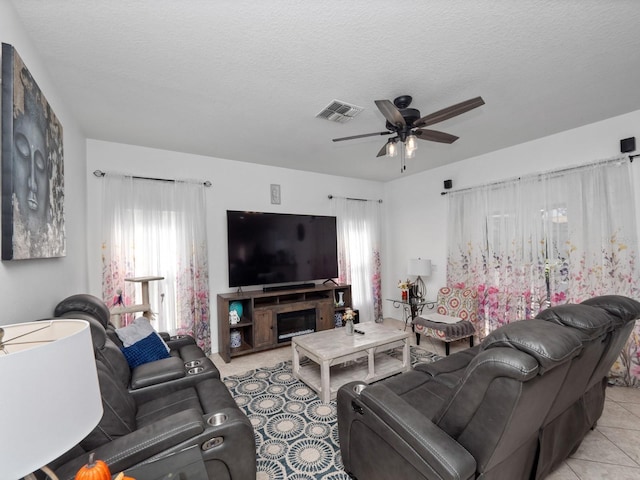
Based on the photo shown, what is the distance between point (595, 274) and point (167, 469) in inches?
153

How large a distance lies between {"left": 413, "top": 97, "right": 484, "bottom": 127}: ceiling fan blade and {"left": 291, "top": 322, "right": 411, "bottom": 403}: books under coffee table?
6.58ft

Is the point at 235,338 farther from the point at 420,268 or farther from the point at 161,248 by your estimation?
the point at 420,268

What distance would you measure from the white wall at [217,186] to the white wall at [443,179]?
1014mm

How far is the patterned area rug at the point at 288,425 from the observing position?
5.94 feet

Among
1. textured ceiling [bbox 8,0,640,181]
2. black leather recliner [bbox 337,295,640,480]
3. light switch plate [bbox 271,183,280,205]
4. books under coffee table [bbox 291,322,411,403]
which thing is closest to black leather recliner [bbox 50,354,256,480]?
black leather recliner [bbox 337,295,640,480]

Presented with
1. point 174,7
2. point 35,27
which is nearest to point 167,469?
point 174,7

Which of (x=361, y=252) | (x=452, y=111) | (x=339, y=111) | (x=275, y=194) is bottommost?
(x=361, y=252)

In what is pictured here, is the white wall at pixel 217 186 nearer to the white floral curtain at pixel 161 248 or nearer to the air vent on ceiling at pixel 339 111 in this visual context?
the white floral curtain at pixel 161 248

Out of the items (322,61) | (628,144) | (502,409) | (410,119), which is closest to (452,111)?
(410,119)

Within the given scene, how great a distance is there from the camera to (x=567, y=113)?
2.75 metres

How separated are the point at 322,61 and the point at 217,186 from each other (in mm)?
2463

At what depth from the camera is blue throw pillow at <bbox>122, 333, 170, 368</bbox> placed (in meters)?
2.12

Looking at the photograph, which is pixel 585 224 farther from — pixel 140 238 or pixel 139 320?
pixel 140 238

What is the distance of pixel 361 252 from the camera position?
5062mm
